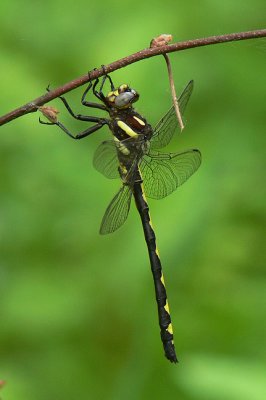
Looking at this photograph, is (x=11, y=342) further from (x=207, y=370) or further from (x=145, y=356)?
(x=207, y=370)

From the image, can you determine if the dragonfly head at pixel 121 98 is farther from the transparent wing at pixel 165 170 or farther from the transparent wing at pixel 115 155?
the transparent wing at pixel 165 170

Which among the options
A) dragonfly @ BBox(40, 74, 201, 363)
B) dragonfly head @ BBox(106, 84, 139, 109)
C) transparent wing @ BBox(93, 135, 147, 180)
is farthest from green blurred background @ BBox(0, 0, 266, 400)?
dragonfly head @ BBox(106, 84, 139, 109)

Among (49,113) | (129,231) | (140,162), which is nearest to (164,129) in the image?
(140,162)

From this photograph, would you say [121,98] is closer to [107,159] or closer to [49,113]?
[107,159]

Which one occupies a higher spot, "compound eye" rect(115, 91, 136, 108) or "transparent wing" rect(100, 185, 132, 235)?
"compound eye" rect(115, 91, 136, 108)

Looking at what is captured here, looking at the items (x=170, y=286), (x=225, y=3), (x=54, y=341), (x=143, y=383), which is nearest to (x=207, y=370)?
(x=143, y=383)

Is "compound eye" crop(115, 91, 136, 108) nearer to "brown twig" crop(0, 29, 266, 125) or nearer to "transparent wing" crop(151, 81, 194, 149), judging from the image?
"transparent wing" crop(151, 81, 194, 149)

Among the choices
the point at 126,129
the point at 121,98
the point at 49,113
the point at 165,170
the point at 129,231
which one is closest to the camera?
the point at 49,113

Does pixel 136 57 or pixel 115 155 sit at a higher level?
pixel 136 57
